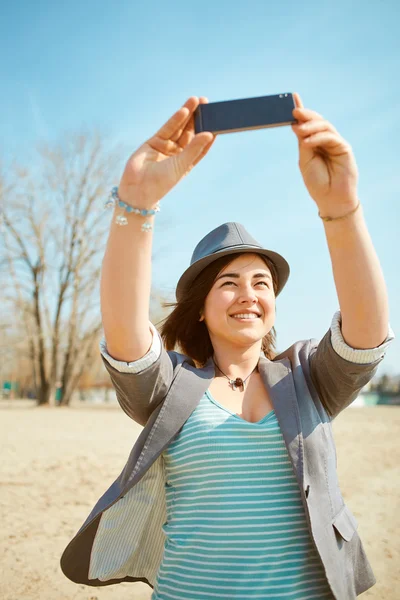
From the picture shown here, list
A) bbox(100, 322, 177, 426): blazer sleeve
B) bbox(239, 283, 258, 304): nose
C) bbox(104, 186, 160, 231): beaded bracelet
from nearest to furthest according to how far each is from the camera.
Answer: bbox(104, 186, 160, 231): beaded bracelet
bbox(100, 322, 177, 426): blazer sleeve
bbox(239, 283, 258, 304): nose

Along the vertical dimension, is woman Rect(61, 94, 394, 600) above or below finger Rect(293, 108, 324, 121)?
below

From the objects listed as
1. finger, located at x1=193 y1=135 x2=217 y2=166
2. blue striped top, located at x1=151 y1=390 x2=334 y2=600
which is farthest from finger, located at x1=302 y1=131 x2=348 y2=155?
blue striped top, located at x1=151 y1=390 x2=334 y2=600

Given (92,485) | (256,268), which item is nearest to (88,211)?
(92,485)

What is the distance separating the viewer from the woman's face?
2074 millimetres

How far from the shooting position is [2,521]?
4613 mm

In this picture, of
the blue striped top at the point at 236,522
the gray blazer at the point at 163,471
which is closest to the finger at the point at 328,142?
the gray blazer at the point at 163,471

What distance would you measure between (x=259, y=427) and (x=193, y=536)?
475 mm

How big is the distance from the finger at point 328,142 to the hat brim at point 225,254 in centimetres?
68

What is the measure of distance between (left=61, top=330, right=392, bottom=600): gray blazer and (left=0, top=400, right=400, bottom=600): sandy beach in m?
1.62

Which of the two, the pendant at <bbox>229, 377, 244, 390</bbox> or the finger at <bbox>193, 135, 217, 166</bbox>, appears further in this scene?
the pendant at <bbox>229, 377, 244, 390</bbox>

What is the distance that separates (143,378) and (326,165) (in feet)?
3.33

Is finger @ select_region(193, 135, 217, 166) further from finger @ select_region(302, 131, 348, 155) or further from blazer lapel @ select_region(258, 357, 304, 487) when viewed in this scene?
blazer lapel @ select_region(258, 357, 304, 487)

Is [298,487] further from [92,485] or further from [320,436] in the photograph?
[92,485]

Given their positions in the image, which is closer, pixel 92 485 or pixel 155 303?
pixel 92 485
